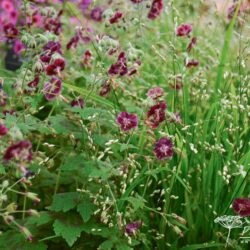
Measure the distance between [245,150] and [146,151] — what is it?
0.45 metres

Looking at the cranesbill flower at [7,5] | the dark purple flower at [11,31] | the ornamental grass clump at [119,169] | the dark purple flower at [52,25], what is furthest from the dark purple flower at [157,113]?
the cranesbill flower at [7,5]

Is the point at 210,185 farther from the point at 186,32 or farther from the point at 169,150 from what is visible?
the point at 186,32

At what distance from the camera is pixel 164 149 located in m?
2.31

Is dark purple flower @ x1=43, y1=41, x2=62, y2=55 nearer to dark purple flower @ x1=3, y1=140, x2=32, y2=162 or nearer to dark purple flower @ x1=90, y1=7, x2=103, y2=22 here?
dark purple flower @ x1=3, y1=140, x2=32, y2=162

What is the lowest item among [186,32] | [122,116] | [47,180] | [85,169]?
[47,180]

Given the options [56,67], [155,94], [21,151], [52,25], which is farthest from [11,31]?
[21,151]

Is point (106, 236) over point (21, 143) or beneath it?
beneath

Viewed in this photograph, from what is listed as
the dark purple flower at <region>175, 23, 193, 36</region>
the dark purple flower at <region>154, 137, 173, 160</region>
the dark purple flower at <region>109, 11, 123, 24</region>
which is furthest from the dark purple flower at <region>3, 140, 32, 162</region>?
the dark purple flower at <region>175, 23, 193, 36</region>

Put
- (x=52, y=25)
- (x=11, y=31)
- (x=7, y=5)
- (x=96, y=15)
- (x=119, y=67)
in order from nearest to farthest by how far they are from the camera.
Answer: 1. (x=119, y=67)
2. (x=11, y=31)
3. (x=52, y=25)
4. (x=96, y=15)
5. (x=7, y=5)

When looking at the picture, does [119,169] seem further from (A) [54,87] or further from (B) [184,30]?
(B) [184,30]

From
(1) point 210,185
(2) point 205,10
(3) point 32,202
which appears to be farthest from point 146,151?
(2) point 205,10

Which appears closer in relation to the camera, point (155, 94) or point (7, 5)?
point (155, 94)

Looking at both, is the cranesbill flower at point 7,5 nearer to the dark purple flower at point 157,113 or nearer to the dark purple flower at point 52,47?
the dark purple flower at point 52,47

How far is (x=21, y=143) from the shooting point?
175cm
